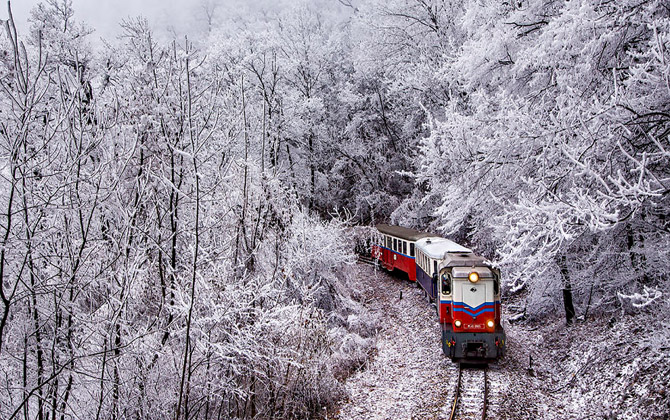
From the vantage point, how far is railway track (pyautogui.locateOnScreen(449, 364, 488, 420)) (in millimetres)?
8977

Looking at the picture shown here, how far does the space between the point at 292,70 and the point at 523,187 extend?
22.4 m

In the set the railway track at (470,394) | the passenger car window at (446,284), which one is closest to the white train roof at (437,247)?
the passenger car window at (446,284)

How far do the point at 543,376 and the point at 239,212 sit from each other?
790 centimetres

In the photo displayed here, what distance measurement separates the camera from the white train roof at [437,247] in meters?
14.9

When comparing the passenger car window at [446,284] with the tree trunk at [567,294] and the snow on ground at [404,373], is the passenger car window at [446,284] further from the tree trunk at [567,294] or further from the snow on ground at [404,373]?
the tree trunk at [567,294]

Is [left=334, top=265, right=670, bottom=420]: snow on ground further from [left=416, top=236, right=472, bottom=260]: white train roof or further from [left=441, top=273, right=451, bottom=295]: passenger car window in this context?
[left=416, top=236, right=472, bottom=260]: white train roof

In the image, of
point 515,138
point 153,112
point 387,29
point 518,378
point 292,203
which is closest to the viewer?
point 153,112

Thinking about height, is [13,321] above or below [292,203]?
below

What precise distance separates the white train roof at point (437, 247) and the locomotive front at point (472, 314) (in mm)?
2541

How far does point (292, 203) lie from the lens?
12.5m

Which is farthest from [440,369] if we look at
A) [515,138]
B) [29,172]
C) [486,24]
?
[29,172]

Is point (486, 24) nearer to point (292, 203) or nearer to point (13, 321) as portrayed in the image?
point (292, 203)

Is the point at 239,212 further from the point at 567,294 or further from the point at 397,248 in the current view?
the point at 397,248

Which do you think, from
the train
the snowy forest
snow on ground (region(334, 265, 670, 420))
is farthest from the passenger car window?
the snowy forest
